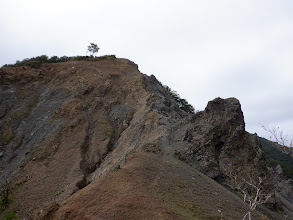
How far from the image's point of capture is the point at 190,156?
69.9ft

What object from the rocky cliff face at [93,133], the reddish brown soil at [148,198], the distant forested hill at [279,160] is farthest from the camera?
the distant forested hill at [279,160]

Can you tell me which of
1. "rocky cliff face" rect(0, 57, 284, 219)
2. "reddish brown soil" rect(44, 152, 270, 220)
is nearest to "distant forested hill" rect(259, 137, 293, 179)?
"rocky cliff face" rect(0, 57, 284, 219)

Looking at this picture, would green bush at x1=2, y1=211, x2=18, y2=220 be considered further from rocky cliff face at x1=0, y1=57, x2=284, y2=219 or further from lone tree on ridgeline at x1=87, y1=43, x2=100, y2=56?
lone tree on ridgeline at x1=87, y1=43, x2=100, y2=56

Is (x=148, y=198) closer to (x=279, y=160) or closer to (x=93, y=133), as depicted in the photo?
(x=93, y=133)

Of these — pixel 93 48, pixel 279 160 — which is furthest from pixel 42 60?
pixel 279 160

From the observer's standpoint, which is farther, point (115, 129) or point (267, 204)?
point (115, 129)

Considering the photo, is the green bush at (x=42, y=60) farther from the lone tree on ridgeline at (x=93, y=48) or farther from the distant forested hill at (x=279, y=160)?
the distant forested hill at (x=279, y=160)

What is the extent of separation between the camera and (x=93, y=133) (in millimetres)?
27203

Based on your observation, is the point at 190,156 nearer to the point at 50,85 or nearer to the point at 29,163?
the point at 29,163

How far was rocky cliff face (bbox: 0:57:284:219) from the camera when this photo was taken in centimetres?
2081

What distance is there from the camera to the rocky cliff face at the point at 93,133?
68.3 feet

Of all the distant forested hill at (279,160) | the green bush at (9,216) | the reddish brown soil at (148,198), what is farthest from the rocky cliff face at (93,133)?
the distant forested hill at (279,160)

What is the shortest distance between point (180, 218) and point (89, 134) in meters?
18.1

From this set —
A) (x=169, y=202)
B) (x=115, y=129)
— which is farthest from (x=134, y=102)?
(x=169, y=202)
